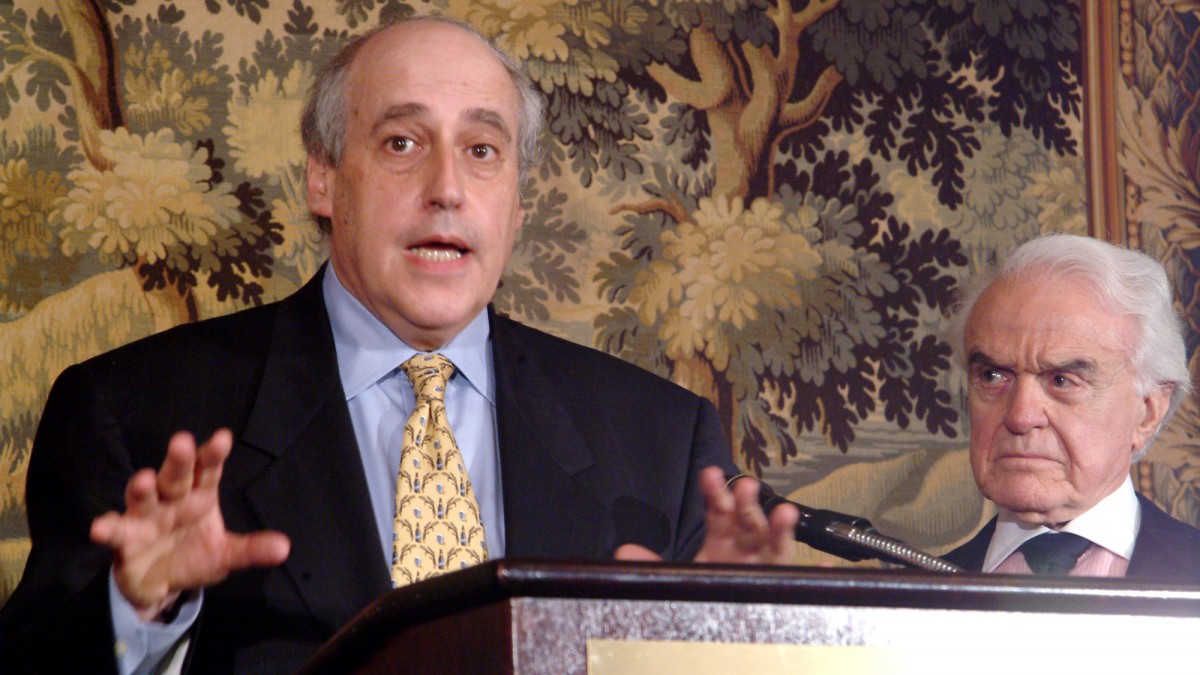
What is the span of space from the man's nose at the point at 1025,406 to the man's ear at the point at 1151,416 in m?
0.16

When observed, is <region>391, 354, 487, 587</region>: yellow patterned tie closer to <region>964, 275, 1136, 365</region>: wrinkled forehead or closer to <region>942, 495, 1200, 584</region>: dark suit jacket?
<region>942, 495, 1200, 584</region>: dark suit jacket

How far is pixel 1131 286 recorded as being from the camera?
6.23 ft

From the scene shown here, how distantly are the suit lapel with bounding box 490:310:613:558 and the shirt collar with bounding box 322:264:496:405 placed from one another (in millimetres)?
23

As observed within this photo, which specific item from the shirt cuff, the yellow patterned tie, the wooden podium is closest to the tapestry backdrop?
the yellow patterned tie

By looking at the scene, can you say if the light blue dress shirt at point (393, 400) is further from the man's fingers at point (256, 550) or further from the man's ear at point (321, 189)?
the man's fingers at point (256, 550)

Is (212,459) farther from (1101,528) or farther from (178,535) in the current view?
(1101,528)

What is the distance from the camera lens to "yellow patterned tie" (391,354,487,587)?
1.50 meters

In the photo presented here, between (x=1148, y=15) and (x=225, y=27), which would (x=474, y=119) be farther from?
(x=1148, y=15)

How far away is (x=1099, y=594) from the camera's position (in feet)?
2.74

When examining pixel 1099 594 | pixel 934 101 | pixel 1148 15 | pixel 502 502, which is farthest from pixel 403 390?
pixel 1148 15

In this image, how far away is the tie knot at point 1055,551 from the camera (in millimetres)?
1800

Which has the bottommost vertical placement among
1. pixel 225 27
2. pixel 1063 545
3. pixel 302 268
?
pixel 1063 545

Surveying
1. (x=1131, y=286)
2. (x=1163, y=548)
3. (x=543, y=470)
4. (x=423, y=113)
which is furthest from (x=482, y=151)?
(x=1163, y=548)

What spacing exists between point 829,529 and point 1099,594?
40 centimetres
